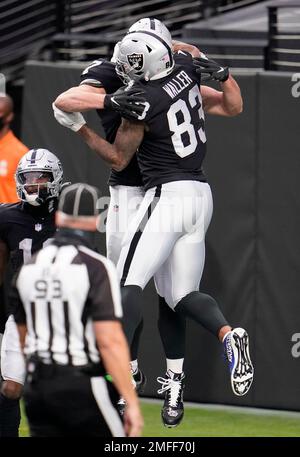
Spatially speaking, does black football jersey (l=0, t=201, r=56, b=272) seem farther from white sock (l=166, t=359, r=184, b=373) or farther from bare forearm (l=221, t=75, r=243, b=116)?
bare forearm (l=221, t=75, r=243, b=116)

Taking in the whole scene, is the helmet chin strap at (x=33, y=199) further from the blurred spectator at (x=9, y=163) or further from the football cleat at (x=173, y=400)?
the blurred spectator at (x=9, y=163)

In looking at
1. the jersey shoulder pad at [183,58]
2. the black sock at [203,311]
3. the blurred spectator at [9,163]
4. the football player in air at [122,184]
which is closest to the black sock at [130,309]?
the black sock at [203,311]

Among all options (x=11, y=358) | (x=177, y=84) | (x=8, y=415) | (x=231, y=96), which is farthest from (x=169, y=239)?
(x=8, y=415)

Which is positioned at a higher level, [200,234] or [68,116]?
[68,116]

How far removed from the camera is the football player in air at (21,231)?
28.2 ft

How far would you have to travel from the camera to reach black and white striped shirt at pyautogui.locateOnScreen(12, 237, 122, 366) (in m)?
6.67

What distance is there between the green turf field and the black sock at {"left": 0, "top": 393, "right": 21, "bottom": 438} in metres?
1.13

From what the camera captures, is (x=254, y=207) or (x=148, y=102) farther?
(x=254, y=207)

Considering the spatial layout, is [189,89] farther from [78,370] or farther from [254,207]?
[78,370]

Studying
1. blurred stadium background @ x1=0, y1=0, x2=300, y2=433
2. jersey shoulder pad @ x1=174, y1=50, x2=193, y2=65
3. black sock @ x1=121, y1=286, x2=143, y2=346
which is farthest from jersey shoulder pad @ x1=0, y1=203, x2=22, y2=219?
blurred stadium background @ x1=0, y1=0, x2=300, y2=433
